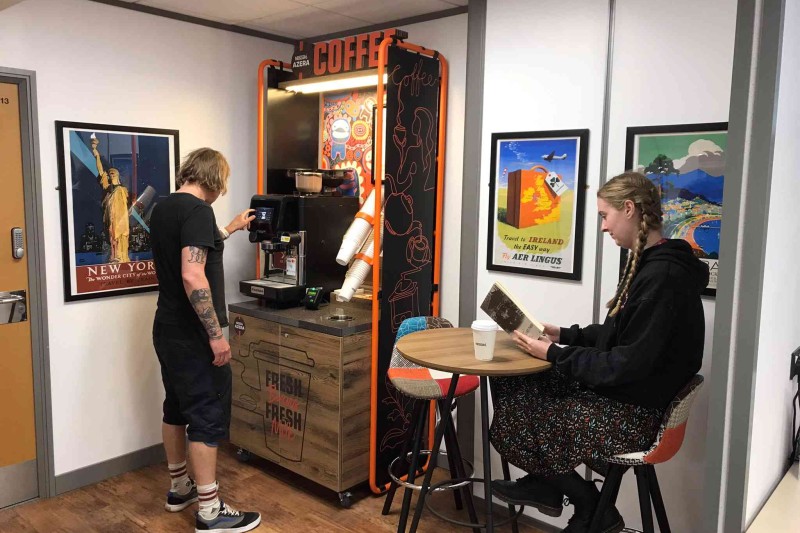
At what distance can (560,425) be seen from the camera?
211cm

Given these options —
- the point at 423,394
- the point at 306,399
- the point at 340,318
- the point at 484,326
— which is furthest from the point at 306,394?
the point at 484,326

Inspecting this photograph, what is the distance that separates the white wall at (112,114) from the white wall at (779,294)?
3006 mm

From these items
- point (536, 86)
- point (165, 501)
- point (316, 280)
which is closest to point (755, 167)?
point (536, 86)

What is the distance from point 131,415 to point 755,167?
10.7 feet

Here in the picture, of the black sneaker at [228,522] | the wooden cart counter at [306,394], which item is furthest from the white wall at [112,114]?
the black sneaker at [228,522]

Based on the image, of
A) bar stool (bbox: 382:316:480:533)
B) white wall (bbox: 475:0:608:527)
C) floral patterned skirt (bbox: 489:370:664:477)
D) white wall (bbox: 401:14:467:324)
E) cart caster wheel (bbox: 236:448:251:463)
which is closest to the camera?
floral patterned skirt (bbox: 489:370:664:477)

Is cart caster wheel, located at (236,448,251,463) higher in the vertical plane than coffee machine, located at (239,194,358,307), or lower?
lower

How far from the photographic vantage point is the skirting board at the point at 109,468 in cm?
340

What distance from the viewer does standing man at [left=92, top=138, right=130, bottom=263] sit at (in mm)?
3430

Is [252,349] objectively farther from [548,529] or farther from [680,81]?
[680,81]

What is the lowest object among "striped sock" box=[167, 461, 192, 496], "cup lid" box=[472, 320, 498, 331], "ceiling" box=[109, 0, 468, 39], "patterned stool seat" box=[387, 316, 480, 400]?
"striped sock" box=[167, 461, 192, 496]

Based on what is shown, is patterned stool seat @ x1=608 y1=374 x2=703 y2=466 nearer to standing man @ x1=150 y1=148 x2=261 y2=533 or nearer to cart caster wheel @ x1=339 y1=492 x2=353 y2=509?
cart caster wheel @ x1=339 y1=492 x2=353 y2=509

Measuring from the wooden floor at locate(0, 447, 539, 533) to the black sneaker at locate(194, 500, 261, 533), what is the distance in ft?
0.16

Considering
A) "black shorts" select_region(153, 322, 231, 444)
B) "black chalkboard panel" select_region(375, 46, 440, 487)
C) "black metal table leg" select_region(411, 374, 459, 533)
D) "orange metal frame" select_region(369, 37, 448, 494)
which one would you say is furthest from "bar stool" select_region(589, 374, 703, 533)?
"black shorts" select_region(153, 322, 231, 444)
